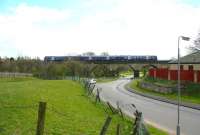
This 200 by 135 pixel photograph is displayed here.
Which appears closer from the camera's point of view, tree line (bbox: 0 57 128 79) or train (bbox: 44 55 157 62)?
tree line (bbox: 0 57 128 79)

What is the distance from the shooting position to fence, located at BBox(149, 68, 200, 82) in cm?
5362

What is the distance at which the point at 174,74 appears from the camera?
2377 inches

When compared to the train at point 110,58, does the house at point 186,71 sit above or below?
below

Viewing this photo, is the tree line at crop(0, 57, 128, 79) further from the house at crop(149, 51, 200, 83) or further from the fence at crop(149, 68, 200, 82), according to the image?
the house at crop(149, 51, 200, 83)

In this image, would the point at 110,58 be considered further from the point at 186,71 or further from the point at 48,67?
the point at 186,71

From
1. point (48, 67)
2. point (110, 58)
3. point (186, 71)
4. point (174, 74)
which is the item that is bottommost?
point (174, 74)

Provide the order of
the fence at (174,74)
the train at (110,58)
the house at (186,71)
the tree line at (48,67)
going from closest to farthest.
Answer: the fence at (174,74), the house at (186,71), the tree line at (48,67), the train at (110,58)

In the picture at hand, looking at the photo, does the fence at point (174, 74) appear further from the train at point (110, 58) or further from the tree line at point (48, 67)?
the train at point (110, 58)

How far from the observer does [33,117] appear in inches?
754

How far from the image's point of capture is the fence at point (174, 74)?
53619 millimetres

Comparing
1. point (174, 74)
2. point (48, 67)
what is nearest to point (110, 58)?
point (48, 67)

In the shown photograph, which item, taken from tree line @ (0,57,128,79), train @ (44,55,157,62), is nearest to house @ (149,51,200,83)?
tree line @ (0,57,128,79)

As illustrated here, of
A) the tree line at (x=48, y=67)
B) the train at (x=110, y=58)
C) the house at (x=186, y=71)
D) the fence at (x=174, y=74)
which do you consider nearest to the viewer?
the fence at (x=174, y=74)

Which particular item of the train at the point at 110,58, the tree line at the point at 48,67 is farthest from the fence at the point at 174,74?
the train at the point at 110,58
